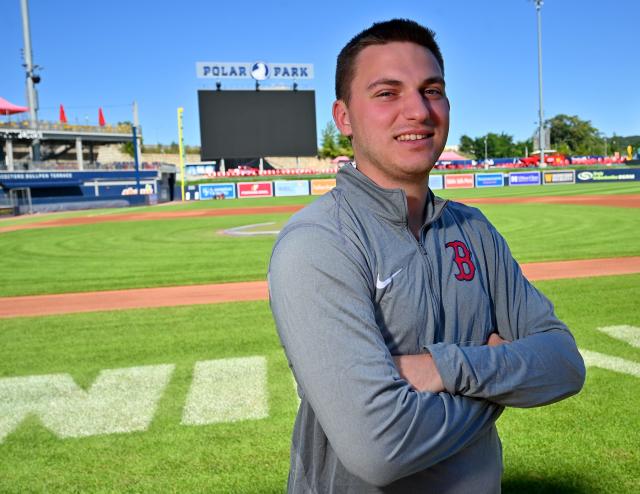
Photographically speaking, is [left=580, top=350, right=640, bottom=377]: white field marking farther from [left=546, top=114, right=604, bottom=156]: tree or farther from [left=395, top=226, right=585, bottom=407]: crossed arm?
[left=546, top=114, right=604, bottom=156]: tree

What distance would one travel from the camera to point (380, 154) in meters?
1.97

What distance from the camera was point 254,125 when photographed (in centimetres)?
5659

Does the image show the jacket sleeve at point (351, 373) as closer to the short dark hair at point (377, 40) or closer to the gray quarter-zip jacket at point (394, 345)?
the gray quarter-zip jacket at point (394, 345)

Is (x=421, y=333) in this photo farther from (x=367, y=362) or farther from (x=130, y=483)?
(x=130, y=483)

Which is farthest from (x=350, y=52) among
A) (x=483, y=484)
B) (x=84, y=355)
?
(x=84, y=355)

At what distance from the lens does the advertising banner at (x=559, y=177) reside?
53219mm

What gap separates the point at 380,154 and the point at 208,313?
764 cm

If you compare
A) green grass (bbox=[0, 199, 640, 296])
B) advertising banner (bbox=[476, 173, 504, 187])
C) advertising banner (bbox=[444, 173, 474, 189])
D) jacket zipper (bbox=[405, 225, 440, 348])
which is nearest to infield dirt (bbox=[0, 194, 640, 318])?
green grass (bbox=[0, 199, 640, 296])

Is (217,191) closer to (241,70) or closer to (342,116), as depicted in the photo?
(241,70)

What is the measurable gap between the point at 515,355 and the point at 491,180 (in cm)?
5499

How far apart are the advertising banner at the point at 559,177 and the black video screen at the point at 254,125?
20773 mm

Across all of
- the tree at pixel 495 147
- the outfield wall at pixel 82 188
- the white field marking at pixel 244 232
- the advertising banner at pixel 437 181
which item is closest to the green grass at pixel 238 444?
the white field marking at pixel 244 232

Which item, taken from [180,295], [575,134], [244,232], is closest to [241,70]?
[244,232]

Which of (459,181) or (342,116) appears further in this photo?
(459,181)
